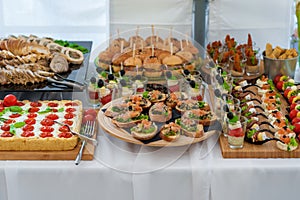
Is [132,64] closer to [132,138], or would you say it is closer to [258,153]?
[132,138]

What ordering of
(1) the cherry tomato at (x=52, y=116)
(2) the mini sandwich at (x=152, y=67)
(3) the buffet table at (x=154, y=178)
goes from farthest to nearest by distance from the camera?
(2) the mini sandwich at (x=152, y=67), (1) the cherry tomato at (x=52, y=116), (3) the buffet table at (x=154, y=178)

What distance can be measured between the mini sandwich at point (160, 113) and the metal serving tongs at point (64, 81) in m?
0.47

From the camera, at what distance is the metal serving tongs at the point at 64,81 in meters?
2.40

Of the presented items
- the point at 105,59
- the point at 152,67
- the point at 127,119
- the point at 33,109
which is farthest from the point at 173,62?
the point at 33,109

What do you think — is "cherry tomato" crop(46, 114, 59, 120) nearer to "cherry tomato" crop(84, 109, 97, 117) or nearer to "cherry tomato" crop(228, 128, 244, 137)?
"cherry tomato" crop(84, 109, 97, 117)

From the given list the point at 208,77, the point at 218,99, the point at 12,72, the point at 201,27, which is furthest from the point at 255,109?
the point at 201,27

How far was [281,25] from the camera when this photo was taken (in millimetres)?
3537

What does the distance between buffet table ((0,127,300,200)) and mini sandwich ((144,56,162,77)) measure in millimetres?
540

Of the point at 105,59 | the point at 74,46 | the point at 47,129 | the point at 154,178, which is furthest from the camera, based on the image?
the point at 74,46

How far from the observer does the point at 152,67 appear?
7.98 feet

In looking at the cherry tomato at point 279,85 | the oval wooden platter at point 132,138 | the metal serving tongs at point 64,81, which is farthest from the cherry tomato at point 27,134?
the cherry tomato at point 279,85

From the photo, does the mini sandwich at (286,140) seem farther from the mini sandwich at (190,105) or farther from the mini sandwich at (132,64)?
the mini sandwich at (132,64)

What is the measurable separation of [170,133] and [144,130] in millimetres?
95

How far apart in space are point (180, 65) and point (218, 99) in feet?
1.27
